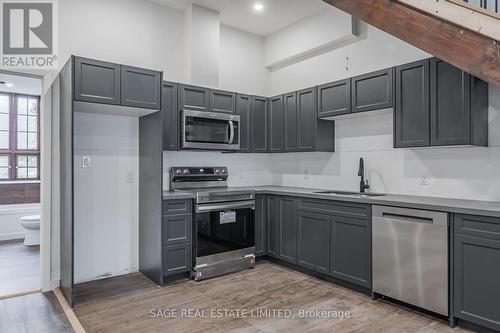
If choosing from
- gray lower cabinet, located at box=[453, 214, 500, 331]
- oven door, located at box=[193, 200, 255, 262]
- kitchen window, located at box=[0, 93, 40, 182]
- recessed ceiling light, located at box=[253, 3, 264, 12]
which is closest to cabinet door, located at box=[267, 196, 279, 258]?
oven door, located at box=[193, 200, 255, 262]

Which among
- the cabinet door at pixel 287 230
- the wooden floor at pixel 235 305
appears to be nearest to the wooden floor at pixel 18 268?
the wooden floor at pixel 235 305

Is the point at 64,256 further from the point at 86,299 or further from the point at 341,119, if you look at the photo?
the point at 341,119

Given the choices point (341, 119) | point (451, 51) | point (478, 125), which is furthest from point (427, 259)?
point (341, 119)

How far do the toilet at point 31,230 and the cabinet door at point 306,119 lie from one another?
414 cm

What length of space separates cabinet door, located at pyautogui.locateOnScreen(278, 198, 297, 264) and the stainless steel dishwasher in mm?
1051

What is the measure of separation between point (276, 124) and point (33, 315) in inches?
134

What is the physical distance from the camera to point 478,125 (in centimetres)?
276

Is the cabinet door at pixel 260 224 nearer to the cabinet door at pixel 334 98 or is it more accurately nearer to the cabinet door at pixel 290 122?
the cabinet door at pixel 290 122

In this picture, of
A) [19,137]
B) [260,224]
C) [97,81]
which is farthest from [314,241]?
[19,137]

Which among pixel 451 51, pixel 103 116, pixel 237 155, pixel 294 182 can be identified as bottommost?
pixel 294 182

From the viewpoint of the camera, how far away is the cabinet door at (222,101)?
13.6 feet

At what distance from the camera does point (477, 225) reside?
242cm

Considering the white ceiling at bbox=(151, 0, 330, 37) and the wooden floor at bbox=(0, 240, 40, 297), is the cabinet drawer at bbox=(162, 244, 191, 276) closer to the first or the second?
the wooden floor at bbox=(0, 240, 40, 297)

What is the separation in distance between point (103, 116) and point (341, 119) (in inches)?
110
